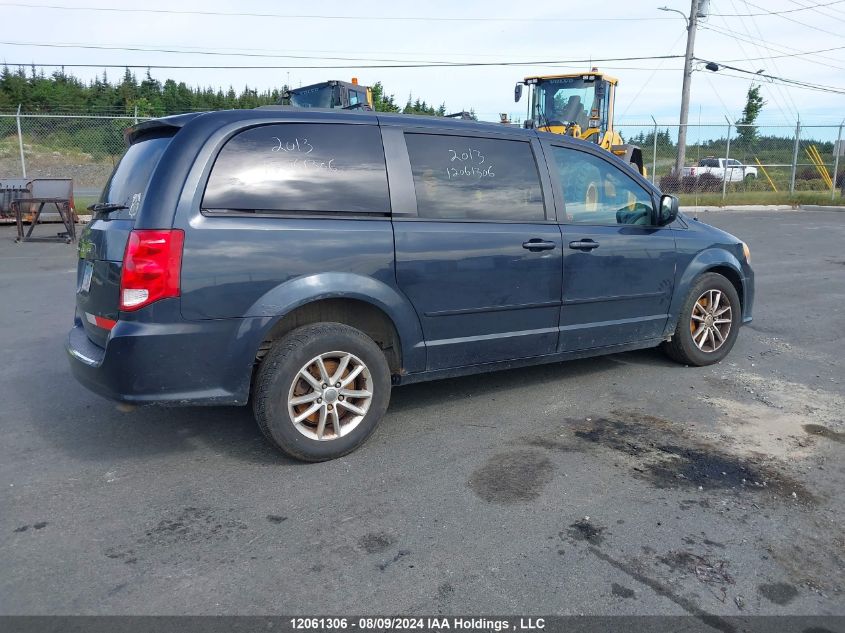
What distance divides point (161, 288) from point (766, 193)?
28514mm

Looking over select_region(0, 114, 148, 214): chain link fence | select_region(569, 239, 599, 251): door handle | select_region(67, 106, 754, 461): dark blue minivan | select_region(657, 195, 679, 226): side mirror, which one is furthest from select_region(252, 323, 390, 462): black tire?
select_region(0, 114, 148, 214): chain link fence

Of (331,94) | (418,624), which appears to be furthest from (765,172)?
(418,624)

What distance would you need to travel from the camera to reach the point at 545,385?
5258mm

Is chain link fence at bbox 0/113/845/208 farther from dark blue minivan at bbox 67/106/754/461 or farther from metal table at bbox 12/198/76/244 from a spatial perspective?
dark blue minivan at bbox 67/106/754/461

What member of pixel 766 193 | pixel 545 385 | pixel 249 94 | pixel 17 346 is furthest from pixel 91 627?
pixel 249 94

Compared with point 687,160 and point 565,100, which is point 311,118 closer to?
point 565,100

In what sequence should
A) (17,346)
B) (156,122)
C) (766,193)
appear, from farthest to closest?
(766,193) < (17,346) < (156,122)

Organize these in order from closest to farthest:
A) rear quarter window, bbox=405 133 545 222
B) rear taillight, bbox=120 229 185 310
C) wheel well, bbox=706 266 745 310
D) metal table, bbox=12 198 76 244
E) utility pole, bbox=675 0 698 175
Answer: rear taillight, bbox=120 229 185 310 → rear quarter window, bbox=405 133 545 222 → wheel well, bbox=706 266 745 310 → metal table, bbox=12 198 76 244 → utility pole, bbox=675 0 698 175

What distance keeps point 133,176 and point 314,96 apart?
1256 cm

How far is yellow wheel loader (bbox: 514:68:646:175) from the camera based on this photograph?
1535 cm

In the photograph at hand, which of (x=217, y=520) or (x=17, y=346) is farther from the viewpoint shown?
(x=17, y=346)

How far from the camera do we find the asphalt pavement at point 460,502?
2.75 m

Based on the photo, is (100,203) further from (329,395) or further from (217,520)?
(217,520)

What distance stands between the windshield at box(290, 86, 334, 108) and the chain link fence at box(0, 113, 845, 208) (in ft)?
25.0
